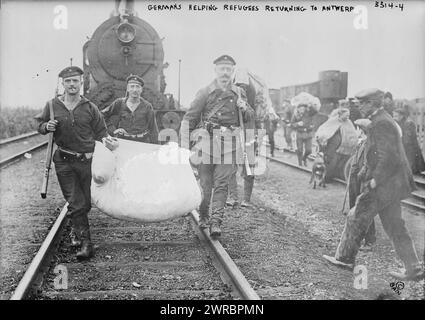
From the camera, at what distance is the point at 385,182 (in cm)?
427

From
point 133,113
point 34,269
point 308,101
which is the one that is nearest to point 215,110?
point 133,113

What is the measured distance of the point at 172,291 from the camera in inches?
157

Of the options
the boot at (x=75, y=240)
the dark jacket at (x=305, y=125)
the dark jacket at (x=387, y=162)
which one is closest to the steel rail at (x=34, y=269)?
the boot at (x=75, y=240)

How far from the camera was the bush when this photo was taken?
1358 centimetres

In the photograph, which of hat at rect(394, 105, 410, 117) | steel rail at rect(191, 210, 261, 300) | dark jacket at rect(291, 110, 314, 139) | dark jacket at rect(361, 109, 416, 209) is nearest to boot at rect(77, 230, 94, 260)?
Result: steel rail at rect(191, 210, 261, 300)

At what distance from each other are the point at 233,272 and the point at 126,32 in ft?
16.9

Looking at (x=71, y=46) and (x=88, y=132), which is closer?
(x=88, y=132)

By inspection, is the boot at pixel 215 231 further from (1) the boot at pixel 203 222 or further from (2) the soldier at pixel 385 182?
(2) the soldier at pixel 385 182

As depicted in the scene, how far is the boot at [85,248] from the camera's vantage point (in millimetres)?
4500

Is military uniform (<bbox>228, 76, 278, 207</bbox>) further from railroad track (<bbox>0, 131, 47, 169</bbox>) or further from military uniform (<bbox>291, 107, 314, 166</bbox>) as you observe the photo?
railroad track (<bbox>0, 131, 47, 169</bbox>)

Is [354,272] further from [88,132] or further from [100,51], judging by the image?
[100,51]

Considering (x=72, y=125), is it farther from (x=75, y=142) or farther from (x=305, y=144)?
(x=305, y=144)
